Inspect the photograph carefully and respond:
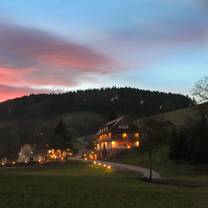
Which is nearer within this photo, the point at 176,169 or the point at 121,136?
the point at 176,169

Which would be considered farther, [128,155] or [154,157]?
[128,155]

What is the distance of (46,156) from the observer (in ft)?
550

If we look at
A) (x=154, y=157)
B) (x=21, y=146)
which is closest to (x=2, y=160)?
(x=21, y=146)

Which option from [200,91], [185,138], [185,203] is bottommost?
[185,203]

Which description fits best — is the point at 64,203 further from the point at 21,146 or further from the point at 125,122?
the point at 21,146

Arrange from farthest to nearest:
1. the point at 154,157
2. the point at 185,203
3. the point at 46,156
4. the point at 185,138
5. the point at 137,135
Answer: the point at 46,156
the point at 137,135
the point at 154,157
the point at 185,138
the point at 185,203

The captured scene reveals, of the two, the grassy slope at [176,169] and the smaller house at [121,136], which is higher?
the smaller house at [121,136]

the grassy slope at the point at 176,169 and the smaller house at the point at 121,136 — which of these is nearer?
the grassy slope at the point at 176,169

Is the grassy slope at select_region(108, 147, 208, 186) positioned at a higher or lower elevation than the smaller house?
lower

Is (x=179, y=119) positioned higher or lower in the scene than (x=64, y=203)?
higher

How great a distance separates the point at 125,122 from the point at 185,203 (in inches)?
5136

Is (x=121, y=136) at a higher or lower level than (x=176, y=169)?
higher

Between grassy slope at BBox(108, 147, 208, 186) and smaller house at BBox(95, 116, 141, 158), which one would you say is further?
smaller house at BBox(95, 116, 141, 158)

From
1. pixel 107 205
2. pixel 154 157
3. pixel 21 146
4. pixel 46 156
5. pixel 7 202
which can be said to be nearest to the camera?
pixel 7 202
